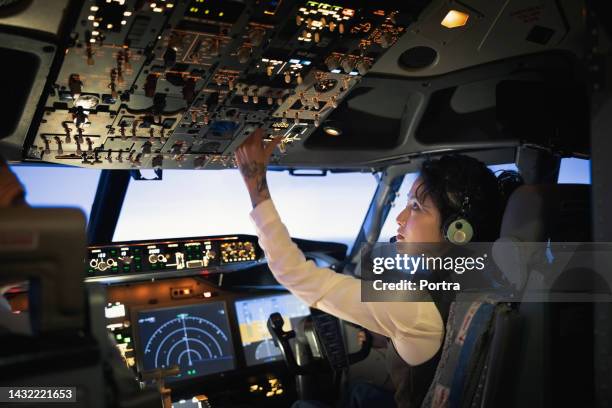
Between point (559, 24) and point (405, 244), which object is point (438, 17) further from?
point (405, 244)

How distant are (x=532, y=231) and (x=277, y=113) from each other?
48.6 inches

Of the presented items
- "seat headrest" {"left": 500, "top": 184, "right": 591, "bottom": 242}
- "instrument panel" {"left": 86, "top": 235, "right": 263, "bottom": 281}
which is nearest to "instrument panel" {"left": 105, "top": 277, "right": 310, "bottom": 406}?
"instrument panel" {"left": 86, "top": 235, "right": 263, "bottom": 281}

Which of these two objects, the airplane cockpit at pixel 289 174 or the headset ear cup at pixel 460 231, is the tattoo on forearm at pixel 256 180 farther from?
the headset ear cup at pixel 460 231

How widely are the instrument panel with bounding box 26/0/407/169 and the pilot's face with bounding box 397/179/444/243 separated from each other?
57cm

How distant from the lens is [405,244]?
1.99 metres

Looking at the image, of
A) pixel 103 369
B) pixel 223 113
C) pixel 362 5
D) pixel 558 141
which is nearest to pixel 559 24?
pixel 558 141

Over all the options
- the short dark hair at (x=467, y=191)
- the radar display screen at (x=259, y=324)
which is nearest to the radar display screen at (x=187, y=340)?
the radar display screen at (x=259, y=324)

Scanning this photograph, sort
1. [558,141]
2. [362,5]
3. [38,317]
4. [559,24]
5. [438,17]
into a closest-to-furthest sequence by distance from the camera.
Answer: [38,317]
[362,5]
[438,17]
[559,24]
[558,141]

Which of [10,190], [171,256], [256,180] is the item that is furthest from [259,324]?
[10,190]

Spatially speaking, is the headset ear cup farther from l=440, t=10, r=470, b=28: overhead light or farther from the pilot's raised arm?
l=440, t=10, r=470, b=28: overhead light

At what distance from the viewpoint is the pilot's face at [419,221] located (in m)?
1.94

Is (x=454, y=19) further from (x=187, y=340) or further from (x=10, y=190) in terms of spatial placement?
(x=187, y=340)

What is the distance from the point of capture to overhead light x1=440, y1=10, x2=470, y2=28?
222cm

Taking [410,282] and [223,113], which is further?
[223,113]
